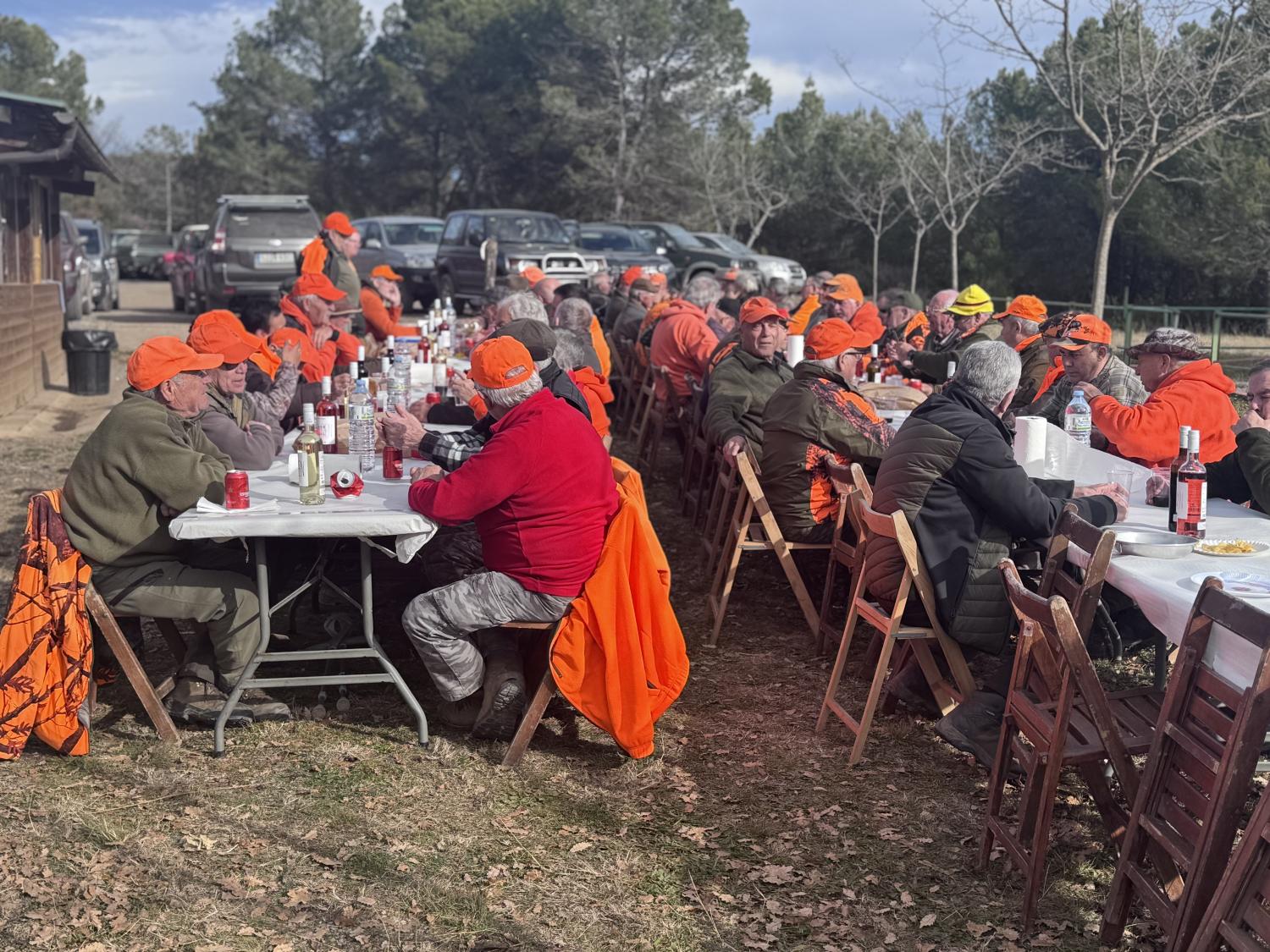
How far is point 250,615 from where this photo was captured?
16.8ft

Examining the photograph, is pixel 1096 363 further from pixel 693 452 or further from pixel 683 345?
pixel 683 345

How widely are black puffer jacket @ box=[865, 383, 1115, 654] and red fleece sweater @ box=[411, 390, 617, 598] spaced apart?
1.17 m

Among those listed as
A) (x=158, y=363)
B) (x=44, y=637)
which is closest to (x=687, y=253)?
(x=158, y=363)

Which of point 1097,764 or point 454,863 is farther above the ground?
point 1097,764

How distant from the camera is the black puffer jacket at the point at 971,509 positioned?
15.5 ft

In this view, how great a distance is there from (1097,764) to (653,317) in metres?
7.95

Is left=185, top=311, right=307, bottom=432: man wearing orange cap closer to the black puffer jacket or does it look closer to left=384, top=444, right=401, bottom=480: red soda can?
left=384, top=444, right=401, bottom=480: red soda can

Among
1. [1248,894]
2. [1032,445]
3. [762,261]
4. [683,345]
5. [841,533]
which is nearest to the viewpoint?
[1248,894]

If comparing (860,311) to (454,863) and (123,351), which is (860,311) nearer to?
(454,863)

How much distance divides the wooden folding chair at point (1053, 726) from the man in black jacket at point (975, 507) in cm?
51

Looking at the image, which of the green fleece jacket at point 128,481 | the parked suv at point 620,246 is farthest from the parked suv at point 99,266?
the green fleece jacket at point 128,481

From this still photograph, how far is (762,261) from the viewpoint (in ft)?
90.2

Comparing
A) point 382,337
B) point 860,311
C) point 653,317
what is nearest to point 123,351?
point 382,337

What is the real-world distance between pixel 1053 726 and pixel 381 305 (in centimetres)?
905
